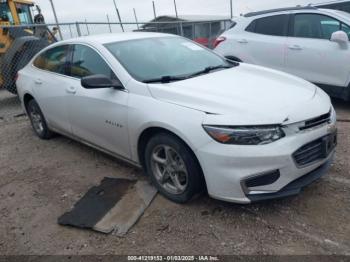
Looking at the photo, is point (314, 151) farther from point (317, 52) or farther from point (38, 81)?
point (38, 81)

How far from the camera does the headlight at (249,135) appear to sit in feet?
9.13

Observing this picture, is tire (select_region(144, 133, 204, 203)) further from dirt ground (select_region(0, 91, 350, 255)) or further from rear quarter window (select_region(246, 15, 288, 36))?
rear quarter window (select_region(246, 15, 288, 36))

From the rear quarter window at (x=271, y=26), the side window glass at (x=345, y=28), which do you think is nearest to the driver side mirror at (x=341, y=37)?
the side window glass at (x=345, y=28)

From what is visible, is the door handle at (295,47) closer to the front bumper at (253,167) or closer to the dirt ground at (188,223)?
the dirt ground at (188,223)

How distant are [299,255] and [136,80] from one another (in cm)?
215

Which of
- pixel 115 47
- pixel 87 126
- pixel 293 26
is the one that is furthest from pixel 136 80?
pixel 293 26

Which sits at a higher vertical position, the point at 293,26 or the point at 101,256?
the point at 293,26

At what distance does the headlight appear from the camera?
2783mm

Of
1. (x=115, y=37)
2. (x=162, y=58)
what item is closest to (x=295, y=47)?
(x=162, y=58)

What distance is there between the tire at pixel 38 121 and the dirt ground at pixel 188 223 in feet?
4.14

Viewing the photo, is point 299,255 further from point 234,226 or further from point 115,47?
point 115,47

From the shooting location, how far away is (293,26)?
6.25 m

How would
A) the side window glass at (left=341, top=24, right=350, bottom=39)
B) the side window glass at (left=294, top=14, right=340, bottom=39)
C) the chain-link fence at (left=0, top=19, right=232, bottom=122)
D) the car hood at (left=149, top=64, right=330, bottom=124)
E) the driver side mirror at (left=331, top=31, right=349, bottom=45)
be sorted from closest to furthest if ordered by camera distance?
the car hood at (left=149, top=64, right=330, bottom=124), the driver side mirror at (left=331, top=31, right=349, bottom=45), the side window glass at (left=341, top=24, right=350, bottom=39), the side window glass at (left=294, top=14, right=340, bottom=39), the chain-link fence at (left=0, top=19, right=232, bottom=122)

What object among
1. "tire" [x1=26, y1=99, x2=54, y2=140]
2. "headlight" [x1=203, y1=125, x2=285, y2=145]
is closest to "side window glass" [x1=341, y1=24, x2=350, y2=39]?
"headlight" [x1=203, y1=125, x2=285, y2=145]
